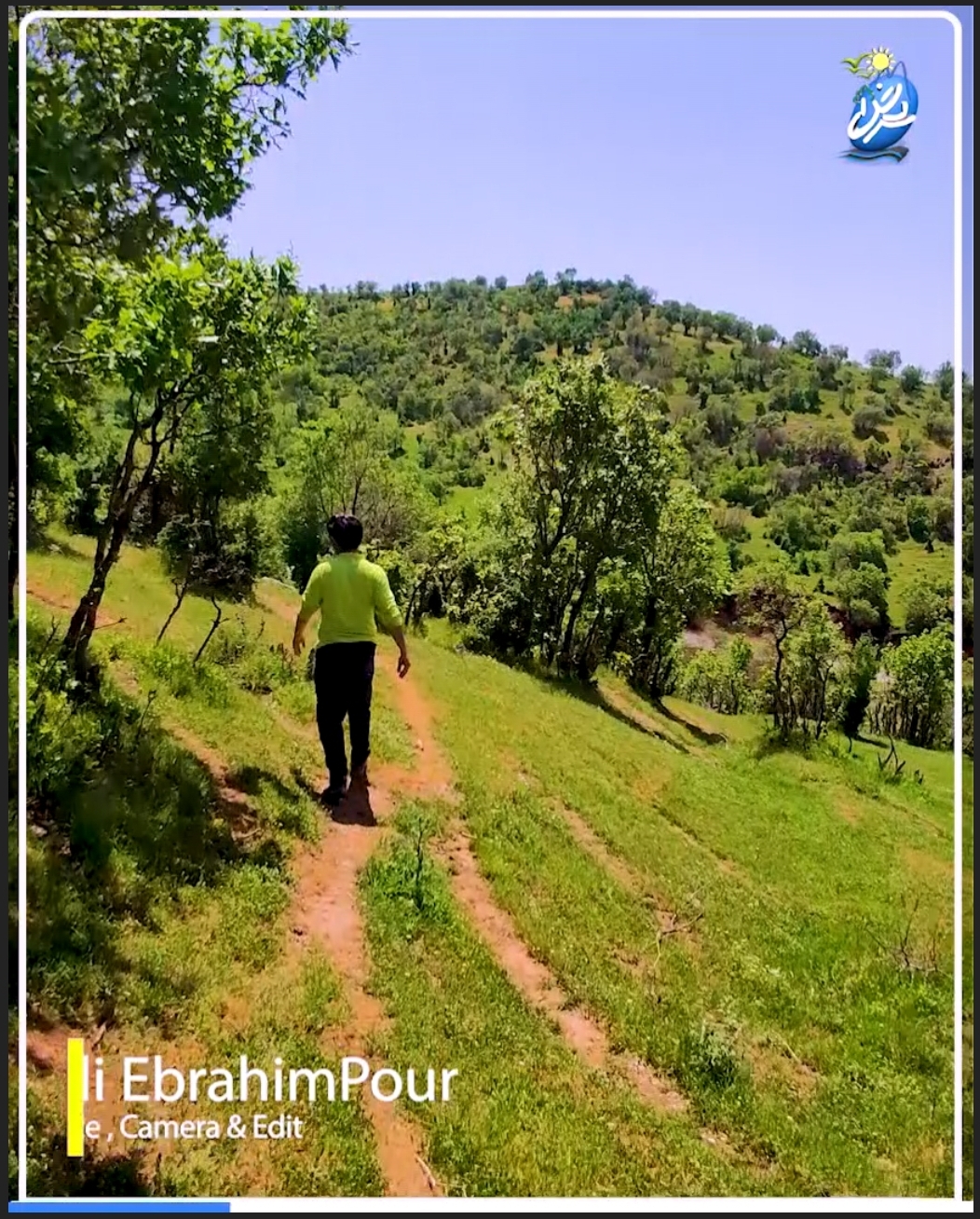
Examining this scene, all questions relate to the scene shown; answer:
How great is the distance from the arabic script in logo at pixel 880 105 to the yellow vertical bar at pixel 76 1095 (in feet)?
25.3

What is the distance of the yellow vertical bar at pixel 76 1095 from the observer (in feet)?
14.7

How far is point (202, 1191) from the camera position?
450cm

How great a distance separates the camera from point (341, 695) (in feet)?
27.3

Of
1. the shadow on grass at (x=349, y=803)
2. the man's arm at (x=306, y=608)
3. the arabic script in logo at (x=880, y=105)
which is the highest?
the arabic script in logo at (x=880, y=105)

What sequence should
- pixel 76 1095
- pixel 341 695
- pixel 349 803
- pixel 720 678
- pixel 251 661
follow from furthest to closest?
pixel 720 678 < pixel 251 661 < pixel 349 803 < pixel 341 695 < pixel 76 1095

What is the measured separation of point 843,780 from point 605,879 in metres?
15.4

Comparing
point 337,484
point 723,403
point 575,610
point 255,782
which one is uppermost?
point 723,403

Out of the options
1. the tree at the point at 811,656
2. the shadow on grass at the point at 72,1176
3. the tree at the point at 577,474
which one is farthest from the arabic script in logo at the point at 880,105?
the tree at the point at 811,656

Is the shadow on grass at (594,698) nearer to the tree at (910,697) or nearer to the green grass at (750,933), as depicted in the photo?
the green grass at (750,933)

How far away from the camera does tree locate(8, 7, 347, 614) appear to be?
17.8 feet

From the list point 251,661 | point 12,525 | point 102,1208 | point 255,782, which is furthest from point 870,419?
point 102,1208

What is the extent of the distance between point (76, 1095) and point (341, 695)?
418cm

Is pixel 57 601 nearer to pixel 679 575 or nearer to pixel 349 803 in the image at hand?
pixel 349 803

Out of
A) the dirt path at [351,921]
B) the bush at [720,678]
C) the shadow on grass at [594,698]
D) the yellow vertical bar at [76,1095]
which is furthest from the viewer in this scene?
the bush at [720,678]
